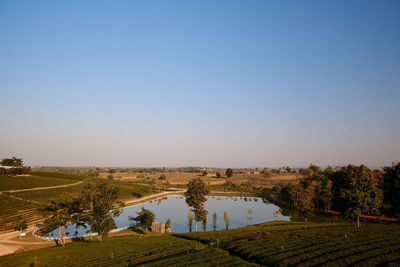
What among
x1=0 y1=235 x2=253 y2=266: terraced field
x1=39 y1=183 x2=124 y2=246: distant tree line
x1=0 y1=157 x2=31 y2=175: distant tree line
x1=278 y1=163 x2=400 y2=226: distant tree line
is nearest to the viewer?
x1=0 y1=235 x2=253 y2=266: terraced field

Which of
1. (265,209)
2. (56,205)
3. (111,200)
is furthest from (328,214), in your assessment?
(56,205)

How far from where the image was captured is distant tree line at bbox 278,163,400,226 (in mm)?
50219

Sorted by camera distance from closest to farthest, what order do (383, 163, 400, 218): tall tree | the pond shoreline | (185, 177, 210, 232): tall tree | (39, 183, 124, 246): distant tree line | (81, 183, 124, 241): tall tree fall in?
(39, 183, 124, 246): distant tree line < (81, 183, 124, 241): tall tree < (185, 177, 210, 232): tall tree < (383, 163, 400, 218): tall tree < the pond shoreline

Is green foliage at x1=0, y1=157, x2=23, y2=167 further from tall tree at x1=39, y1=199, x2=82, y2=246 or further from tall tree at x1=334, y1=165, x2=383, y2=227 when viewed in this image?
tall tree at x1=334, y1=165, x2=383, y2=227

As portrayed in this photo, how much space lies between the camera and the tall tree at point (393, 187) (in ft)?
186

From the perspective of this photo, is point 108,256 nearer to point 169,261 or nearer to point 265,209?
point 169,261

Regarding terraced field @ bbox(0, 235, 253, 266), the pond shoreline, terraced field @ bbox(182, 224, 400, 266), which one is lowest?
the pond shoreline

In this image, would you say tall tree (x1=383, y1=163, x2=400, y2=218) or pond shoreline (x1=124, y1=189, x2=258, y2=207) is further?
pond shoreline (x1=124, y1=189, x2=258, y2=207)

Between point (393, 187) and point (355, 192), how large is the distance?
20008 millimetres

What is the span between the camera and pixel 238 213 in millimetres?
90375

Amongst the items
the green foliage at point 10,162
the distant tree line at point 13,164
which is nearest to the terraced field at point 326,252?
the distant tree line at point 13,164

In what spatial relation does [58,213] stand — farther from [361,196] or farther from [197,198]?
[361,196]

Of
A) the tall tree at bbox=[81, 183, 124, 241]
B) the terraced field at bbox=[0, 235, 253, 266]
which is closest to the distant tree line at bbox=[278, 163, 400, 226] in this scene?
the terraced field at bbox=[0, 235, 253, 266]

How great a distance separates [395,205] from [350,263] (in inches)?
2281
